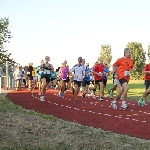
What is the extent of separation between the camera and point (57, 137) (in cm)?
716

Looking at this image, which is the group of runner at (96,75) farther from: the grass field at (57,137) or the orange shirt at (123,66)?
the grass field at (57,137)

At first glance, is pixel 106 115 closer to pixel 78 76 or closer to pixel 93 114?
pixel 93 114

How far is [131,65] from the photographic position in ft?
40.9

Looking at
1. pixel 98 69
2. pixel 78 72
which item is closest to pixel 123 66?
pixel 78 72

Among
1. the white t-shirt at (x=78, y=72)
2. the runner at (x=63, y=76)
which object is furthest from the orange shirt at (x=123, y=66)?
the runner at (x=63, y=76)

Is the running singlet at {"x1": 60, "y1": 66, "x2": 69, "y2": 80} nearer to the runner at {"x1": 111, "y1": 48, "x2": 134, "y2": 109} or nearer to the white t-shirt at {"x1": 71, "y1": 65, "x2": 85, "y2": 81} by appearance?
the white t-shirt at {"x1": 71, "y1": 65, "x2": 85, "y2": 81}

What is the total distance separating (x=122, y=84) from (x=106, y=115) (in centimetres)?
194

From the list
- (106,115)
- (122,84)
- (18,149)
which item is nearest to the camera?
(18,149)

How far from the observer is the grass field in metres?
6.36

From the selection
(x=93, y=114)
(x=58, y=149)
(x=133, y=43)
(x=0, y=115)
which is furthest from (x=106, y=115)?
(x=133, y=43)

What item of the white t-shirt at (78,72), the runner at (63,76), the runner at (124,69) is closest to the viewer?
the runner at (124,69)

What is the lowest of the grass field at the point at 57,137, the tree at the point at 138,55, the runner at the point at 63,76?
the grass field at the point at 57,137

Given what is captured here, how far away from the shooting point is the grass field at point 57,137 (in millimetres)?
6359

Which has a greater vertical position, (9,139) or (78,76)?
(78,76)
